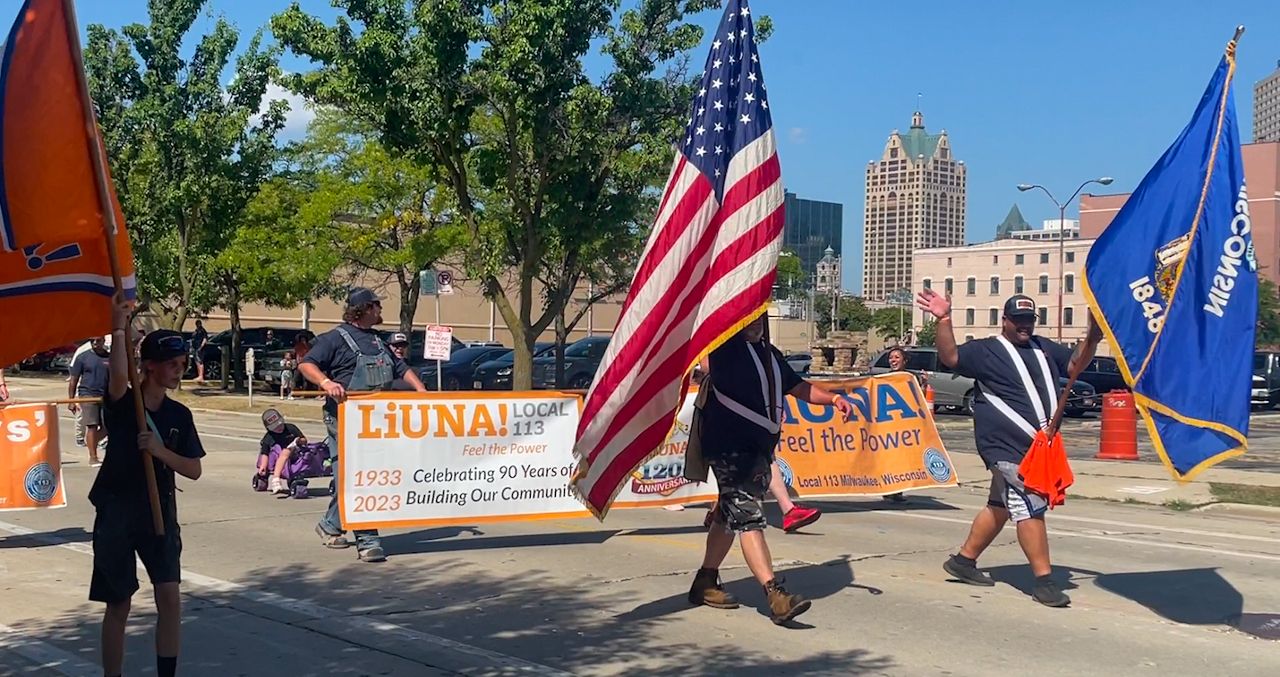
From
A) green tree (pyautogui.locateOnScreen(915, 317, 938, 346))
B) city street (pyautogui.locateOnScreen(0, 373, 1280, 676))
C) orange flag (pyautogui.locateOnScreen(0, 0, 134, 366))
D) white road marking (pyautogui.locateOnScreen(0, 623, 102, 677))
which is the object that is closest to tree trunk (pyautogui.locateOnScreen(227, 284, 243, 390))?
city street (pyautogui.locateOnScreen(0, 373, 1280, 676))

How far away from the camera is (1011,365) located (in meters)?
7.54

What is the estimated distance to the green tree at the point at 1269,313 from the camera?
75.8 metres

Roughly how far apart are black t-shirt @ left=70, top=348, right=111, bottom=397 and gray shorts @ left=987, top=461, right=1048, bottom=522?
11299 mm

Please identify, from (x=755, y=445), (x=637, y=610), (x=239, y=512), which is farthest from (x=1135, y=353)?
(x=239, y=512)

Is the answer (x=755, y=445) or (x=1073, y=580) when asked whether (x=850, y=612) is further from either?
(x=1073, y=580)

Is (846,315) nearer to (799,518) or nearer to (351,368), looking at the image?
(799,518)

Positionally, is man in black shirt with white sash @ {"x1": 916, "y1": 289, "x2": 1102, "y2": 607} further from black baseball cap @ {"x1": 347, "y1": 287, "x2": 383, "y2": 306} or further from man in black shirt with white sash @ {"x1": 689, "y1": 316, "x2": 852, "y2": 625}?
black baseball cap @ {"x1": 347, "y1": 287, "x2": 383, "y2": 306}

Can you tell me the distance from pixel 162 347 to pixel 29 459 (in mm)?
5671

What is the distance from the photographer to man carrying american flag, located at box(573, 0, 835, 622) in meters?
6.42

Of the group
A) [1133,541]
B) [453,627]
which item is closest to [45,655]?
[453,627]

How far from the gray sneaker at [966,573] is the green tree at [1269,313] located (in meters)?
72.3

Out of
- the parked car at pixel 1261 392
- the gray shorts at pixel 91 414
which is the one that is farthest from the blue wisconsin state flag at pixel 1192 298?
the parked car at pixel 1261 392

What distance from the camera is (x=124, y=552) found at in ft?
17.1

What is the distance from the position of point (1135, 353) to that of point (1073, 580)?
2287 mm
